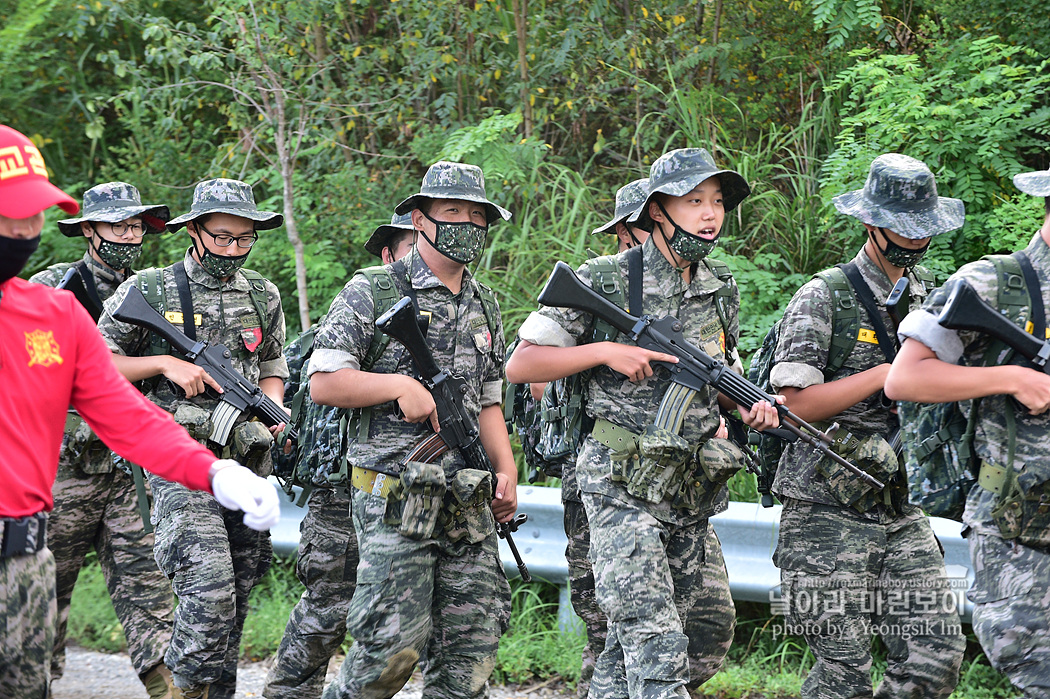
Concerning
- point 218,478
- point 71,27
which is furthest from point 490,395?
point 71,27

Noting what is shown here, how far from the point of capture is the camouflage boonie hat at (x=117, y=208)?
5.72 m

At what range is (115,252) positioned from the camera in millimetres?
5758

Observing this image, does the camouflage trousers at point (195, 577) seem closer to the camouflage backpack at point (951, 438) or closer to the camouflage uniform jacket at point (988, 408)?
the camouflage backpack at point (951, 438)

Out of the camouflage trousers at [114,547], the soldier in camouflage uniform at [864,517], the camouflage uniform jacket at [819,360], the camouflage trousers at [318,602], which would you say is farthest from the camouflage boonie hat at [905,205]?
the camouflage trousers at [114,547]

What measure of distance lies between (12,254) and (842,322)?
3.02 m

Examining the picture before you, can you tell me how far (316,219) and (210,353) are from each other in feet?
12.1

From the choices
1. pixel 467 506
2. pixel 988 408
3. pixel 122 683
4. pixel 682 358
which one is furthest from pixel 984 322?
pixel 122 683

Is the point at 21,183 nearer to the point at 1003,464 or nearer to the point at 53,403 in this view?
the point at 53,403

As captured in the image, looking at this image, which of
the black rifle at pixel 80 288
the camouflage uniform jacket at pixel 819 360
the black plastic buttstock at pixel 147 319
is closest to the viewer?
the camouflage uniform jacket at pixel 819 360

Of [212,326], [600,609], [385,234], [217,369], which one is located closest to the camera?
[600,609]

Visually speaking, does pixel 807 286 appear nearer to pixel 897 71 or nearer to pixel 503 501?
pixel 503 501

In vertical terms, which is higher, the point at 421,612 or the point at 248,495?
the point at 248,495

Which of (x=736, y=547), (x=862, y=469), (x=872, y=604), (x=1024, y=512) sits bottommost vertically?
(x=872, y=604)

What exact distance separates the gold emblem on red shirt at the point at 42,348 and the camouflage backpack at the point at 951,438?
2.78m
